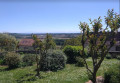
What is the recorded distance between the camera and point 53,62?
11938 mm

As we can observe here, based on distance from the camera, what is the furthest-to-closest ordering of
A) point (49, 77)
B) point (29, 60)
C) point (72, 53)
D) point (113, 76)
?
point (72, 53) → point (29, 60) → point (49, 77) → point (113, 76)

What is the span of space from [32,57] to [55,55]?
3.21 m

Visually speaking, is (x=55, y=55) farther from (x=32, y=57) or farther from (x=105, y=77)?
(x=105, y=77)

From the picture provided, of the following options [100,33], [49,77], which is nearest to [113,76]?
[100,33]

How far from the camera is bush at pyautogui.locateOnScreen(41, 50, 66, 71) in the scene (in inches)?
453

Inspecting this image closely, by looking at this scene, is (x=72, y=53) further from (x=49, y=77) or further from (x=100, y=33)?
(x=100, y=33)

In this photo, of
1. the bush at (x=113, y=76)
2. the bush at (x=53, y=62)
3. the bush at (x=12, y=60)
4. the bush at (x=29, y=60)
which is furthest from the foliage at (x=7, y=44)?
the bush at (x=113, y=76)

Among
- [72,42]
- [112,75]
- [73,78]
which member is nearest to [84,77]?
[73,78]

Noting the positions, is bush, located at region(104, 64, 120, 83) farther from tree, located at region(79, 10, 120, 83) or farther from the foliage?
the foliage

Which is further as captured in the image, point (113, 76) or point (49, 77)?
point (49, 77)

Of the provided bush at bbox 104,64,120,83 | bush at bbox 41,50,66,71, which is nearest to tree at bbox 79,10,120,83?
bush at bbox 104,64,120,83

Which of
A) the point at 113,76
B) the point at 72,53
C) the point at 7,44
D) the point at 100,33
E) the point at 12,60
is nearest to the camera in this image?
the point at 100,33

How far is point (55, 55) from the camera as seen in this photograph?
12469 mm

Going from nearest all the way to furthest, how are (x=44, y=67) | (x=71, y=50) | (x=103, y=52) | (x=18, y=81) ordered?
(x=103, y=52), (x=18, y=81), (x=44, y=67), (x=71, y=50)
